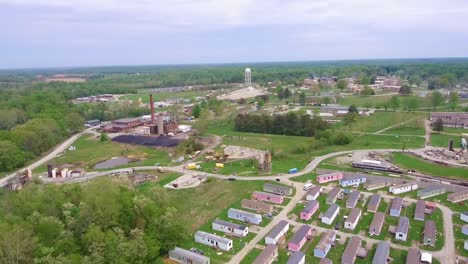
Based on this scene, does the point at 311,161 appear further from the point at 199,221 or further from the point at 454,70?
the point at 454,70

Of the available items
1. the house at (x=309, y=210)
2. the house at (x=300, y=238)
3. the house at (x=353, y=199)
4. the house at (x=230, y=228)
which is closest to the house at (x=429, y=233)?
the house at (x=353, y=199)

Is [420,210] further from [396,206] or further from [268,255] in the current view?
[268,255]

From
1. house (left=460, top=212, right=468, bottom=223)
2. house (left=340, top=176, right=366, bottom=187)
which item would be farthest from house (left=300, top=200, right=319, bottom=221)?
house (left=460, top=212, right=468, bottom=223)

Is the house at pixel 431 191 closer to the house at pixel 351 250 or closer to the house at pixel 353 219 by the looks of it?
the house at pixel 353 219

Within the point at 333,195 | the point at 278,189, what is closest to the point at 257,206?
the point at 278,189

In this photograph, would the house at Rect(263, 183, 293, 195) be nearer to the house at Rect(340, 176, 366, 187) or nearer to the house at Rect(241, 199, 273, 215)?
the house at Rect(241, 199, 273, 215)

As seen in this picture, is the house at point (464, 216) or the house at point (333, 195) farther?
the house at point (333, 195)
